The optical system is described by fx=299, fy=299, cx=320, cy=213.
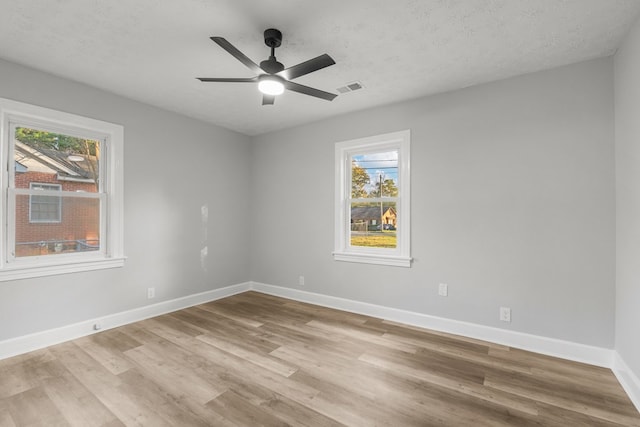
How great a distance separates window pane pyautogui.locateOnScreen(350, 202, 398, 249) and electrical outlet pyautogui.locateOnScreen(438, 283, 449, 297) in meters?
0.73

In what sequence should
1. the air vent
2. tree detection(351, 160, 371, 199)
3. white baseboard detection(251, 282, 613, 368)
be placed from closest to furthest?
white baseboard detection(251, 282, 613, 368)
the air vent
tree detection(351, 160, 371, 199)

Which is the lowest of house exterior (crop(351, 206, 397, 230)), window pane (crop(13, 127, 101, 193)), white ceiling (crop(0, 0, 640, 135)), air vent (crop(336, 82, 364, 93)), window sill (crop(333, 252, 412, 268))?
window sill (crop(333, 252, 412, 268))

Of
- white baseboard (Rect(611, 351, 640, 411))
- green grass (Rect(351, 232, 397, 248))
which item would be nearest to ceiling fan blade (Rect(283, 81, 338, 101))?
green grass (Rect(351, 232, 397, 248))

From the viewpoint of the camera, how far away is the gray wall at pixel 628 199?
2114 millimetres

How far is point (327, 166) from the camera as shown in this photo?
4293 millimetres

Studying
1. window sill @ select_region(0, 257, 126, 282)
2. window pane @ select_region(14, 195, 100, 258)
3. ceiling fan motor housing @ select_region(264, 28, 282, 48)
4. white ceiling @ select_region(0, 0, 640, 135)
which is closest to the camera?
white ceiling @ select_region(0, 0, 640, 135)

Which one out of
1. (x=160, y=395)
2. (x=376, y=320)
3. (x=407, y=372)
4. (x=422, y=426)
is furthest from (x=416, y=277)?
(x=160, y=395)

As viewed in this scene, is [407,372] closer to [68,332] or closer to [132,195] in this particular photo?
[68,332]

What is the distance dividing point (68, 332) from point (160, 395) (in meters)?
1.70

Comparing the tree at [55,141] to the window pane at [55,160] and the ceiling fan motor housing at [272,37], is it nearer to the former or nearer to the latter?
the window pane at [55,160]

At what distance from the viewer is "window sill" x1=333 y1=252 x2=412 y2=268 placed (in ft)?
11.8

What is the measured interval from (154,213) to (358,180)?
271 cm

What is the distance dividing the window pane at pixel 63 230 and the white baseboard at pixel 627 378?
4.95m

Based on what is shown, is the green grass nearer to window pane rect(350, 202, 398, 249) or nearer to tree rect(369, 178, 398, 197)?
window pane rect(350, 202, 398, 249)
